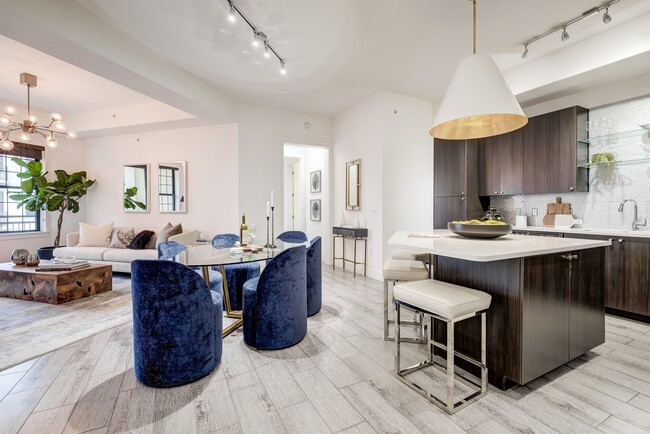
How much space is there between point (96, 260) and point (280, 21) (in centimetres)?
487

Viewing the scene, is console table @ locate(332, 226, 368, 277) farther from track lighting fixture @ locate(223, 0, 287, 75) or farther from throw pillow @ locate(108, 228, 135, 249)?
throw pillow @ locate(108, 228, 135, 249)

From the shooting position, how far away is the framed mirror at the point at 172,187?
564 cm

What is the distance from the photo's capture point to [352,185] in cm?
539

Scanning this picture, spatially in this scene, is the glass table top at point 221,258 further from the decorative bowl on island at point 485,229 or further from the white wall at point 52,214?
the white wall at point 52,214

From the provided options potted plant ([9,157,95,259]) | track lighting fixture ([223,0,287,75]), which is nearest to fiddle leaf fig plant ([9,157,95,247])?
potted plant ([9,157,95,259])

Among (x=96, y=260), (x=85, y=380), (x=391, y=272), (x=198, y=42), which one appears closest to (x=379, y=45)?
(x=198, y=42)

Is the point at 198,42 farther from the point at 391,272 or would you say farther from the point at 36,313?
the point at 36,313

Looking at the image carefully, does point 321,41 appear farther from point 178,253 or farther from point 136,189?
point 136,189

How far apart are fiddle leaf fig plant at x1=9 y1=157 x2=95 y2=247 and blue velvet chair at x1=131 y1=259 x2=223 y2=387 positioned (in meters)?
5.32

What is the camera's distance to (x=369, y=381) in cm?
197

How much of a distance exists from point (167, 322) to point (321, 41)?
3106 mm

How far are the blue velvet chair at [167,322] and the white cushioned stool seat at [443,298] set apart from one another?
1.37 metres

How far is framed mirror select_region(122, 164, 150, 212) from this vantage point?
5863mm

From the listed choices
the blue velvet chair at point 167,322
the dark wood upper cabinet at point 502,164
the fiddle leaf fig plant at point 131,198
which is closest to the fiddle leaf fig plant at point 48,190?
the fiddle leaf fig plant at point 131,198
